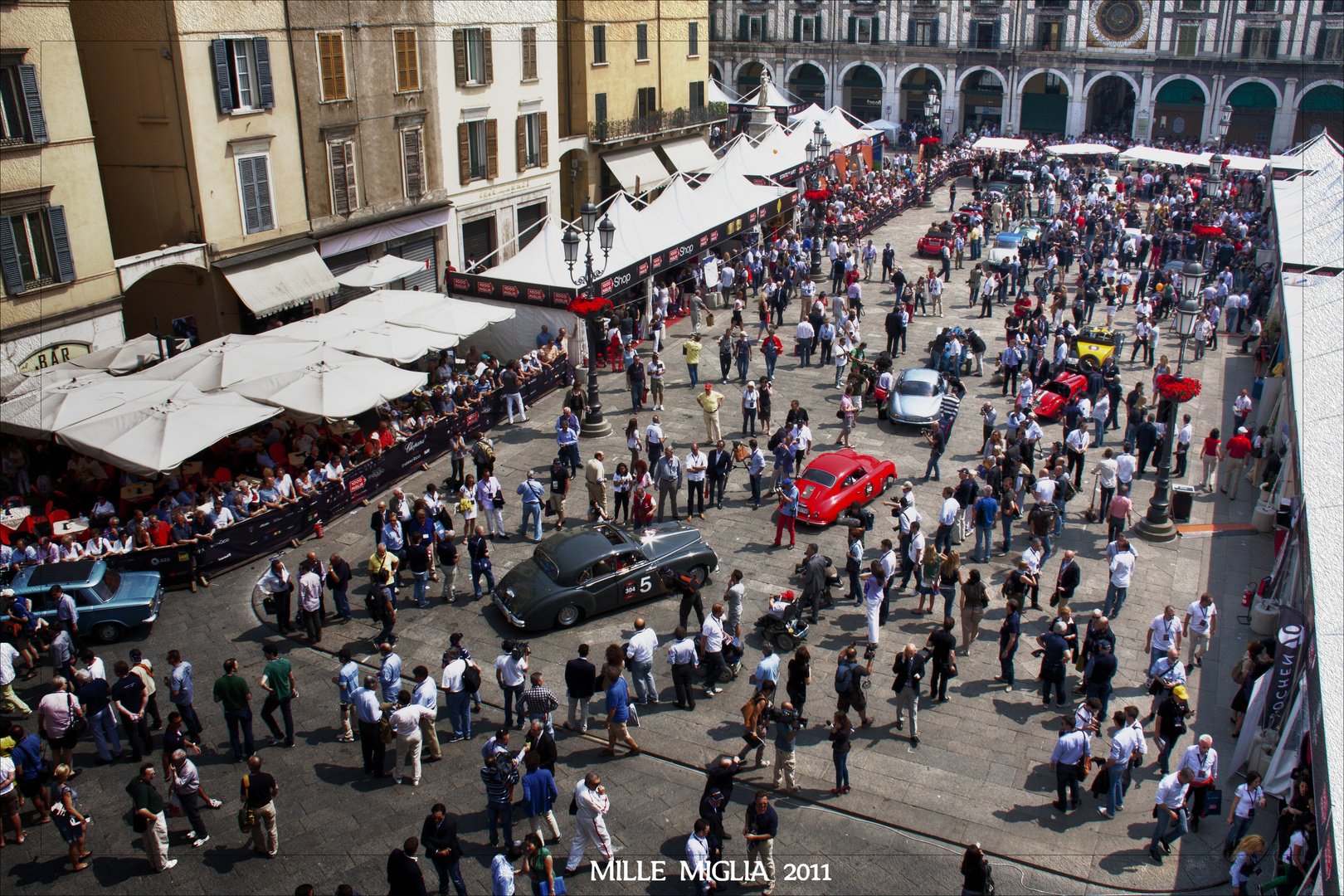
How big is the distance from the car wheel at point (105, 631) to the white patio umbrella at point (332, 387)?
5.27m

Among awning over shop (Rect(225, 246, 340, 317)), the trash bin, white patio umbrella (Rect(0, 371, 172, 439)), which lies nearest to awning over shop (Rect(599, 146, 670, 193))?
awning over shop (Rect(225, 246, 340, 317))

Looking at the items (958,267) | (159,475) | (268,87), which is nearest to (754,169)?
(958,267)

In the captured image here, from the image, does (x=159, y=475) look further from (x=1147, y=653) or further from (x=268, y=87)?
(x=1147, y=653)

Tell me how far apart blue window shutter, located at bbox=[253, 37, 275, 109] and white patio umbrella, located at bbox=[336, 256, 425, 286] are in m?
4.43

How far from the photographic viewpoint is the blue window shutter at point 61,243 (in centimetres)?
2095

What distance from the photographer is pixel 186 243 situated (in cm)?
2425

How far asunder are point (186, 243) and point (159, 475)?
7.63 metres

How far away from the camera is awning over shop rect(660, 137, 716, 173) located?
146 ft

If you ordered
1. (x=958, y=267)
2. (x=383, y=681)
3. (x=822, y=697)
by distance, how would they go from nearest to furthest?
(x=383, y=681) < (x=822, y=697) < (x=958, y=267)

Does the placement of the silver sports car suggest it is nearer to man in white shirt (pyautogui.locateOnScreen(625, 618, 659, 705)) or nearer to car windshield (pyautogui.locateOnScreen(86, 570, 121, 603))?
man in white shirt (pyautogui.locateOnScreen(625, 618, 659, 705))

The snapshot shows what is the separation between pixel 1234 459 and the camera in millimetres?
20391

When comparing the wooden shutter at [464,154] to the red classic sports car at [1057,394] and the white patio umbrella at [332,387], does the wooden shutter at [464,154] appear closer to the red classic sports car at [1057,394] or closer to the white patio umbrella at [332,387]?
the white patio umbrella at [332,387]

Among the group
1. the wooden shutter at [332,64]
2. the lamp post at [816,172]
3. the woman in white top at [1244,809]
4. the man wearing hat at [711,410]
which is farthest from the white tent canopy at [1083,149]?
the woman in white top at [1244,809]

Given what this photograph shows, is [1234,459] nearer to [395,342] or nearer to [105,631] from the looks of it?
[395,342]
